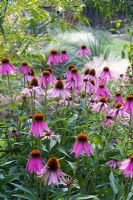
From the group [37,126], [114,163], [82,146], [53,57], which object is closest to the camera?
[82,146]

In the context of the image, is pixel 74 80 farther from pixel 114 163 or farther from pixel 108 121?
pixel 114 163

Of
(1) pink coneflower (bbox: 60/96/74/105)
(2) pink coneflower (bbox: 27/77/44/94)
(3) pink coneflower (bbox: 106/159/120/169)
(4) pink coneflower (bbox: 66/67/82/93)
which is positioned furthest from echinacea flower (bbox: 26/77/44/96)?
(3) pink coneflower (bbox: 106/159/120/169)

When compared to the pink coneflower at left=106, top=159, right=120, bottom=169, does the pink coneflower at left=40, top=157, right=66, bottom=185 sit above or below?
above

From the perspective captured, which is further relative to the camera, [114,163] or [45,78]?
[45,78]

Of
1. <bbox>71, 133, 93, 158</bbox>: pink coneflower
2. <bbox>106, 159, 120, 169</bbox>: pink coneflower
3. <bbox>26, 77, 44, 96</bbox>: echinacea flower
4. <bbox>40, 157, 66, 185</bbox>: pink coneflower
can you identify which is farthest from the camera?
<bbox>26, 77, 44, 96</bbox>: echinacea flower

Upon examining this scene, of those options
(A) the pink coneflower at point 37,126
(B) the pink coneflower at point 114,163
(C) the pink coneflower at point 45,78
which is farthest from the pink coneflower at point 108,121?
(A) the pink coneflower at point 37,126

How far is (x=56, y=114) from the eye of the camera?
2.72 meters

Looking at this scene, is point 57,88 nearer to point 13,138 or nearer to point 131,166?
point 13,138

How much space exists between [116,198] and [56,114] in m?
0.74

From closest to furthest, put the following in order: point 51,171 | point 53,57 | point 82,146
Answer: point 51,171
point 82,146
point 53,57

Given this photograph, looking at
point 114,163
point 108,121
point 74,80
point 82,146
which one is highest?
point 74,80

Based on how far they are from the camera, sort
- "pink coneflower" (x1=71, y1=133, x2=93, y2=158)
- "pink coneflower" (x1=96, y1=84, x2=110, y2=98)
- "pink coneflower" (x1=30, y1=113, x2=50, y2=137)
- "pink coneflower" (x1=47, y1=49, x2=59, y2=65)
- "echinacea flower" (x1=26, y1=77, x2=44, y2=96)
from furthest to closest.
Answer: "pink coneflower" (x1=47, y1=49, x2=59, y2=65) → "pink coneflower" (x1=96, y1=84, x2=110, y2=98) → "echinacea flower" (x1=26, y1=77, x2=44, y2=96) → "pink coneflower" (x1=30, y1=113, x2=50, y2=137) → "pink coneflower" (x1=71, y1=133, x2=93, y2=158)

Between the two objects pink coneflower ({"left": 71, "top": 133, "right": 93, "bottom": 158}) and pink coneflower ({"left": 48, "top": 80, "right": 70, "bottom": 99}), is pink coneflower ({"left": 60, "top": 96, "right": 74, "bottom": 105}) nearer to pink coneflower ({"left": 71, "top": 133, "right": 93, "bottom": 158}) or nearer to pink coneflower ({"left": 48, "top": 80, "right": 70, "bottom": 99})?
pink coneflower ({"left": 48, "top": 80, "right": 70, "bottom": 99})

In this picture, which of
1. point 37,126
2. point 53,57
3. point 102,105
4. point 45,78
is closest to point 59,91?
point 45,78
